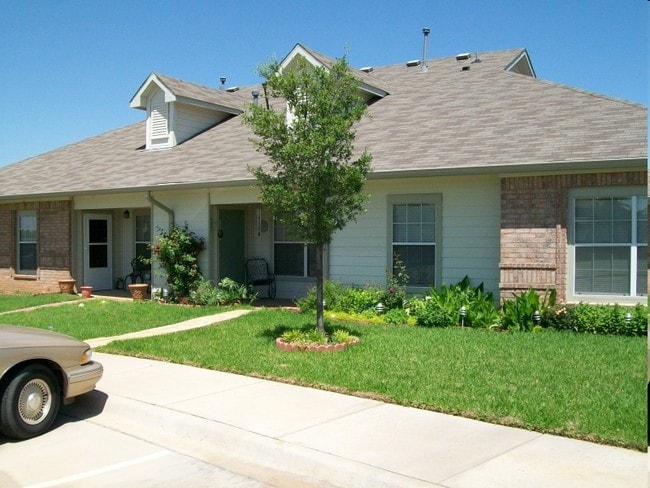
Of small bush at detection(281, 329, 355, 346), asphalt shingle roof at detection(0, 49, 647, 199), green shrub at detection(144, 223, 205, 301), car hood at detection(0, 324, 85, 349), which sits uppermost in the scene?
asphalt shingle roof at detection(0, 49, 647, 199)

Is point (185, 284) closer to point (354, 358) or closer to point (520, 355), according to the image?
point (354, 358)

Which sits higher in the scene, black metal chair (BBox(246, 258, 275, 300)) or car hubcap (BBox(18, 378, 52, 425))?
black metal chair (BBox(246, 258, 275, 300))

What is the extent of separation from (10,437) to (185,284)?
984 cm

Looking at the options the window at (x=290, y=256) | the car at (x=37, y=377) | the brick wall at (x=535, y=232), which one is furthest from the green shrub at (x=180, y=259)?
the car at (x=37, y=377)

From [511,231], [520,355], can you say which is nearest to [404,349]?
[520,355]

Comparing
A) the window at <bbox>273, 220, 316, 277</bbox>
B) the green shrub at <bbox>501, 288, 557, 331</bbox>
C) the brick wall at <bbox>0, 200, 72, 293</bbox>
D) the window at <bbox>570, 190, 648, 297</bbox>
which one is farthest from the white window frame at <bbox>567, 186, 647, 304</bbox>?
the brick wall at <bbox>0, 200, 72, 293</bbox>

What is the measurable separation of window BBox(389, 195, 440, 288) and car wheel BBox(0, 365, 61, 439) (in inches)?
318

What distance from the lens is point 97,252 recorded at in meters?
20.1

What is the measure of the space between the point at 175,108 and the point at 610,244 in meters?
13.0

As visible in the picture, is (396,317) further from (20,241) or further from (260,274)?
(20,241)

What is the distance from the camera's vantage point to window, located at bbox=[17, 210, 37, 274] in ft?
67.4

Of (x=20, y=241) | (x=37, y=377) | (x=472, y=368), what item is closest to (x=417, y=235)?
(x=472, y=368)

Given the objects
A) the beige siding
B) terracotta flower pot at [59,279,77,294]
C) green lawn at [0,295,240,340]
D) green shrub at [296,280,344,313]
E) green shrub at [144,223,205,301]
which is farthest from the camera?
terracotta flower pot at [59,279,77,294]

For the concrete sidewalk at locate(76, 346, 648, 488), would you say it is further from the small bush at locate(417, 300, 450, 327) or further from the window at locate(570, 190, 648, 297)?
the window at locate(570, 190, 648, 297)
